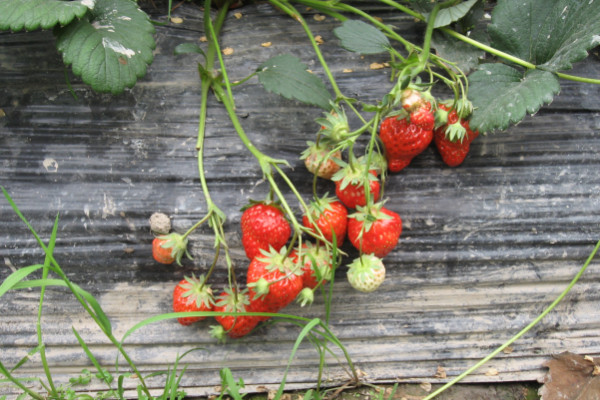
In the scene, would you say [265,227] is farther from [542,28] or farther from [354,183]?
[542,28]

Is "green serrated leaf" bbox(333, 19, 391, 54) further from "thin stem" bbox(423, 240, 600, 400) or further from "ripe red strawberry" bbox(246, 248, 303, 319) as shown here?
"thin stem" bbox(423, 240, 600, 400)

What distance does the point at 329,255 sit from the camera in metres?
1.01

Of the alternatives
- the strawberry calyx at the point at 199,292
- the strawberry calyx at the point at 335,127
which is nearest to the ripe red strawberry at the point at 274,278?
the strawberry calyx at the point at 199,292

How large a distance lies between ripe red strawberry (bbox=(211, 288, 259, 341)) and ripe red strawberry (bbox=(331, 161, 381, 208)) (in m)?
0.26

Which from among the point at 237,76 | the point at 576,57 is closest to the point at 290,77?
the point at 237,76

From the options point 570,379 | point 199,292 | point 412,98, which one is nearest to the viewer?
point 412,98

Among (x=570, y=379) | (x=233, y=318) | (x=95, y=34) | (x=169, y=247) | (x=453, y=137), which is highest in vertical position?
(x=95, y=34)

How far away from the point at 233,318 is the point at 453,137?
55 centimetres

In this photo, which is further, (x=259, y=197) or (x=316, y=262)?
(x=259, y=197)

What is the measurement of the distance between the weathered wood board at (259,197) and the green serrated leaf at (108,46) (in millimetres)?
174

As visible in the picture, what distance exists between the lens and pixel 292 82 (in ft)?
3.51

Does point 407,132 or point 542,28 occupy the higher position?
point 542,28

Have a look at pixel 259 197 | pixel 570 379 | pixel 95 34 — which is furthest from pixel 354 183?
pixel 570 379

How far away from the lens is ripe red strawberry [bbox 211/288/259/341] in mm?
1058
